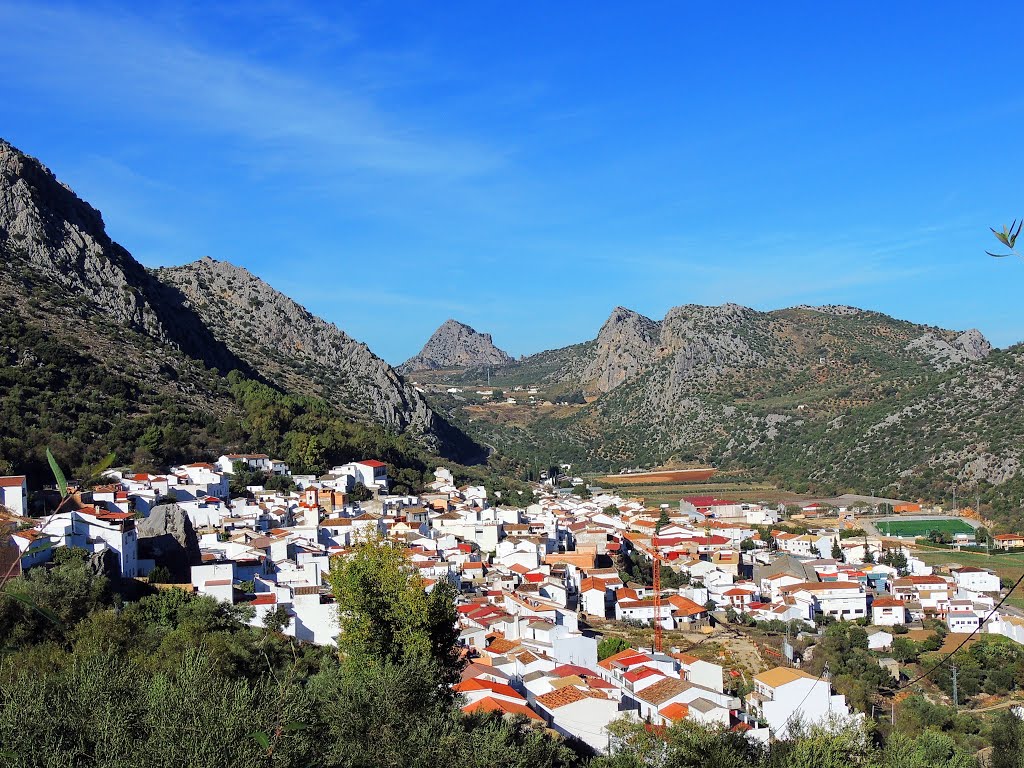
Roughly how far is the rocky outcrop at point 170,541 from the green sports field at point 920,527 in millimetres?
36780

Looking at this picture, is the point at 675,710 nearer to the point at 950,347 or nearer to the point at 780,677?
the point at 780,677

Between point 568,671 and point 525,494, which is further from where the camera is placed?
point 525,494

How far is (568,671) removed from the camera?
66.3 ft

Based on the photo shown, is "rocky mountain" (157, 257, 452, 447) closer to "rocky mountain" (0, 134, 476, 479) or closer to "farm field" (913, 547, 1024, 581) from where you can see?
"rocky mountain" (0, 134, 476, 479)

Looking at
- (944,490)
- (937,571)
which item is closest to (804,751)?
(937,571)

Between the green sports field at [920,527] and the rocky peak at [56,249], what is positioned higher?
the rocky peak at [56,249]

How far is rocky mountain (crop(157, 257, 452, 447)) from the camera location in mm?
67750

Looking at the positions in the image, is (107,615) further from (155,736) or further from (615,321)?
(615,321)

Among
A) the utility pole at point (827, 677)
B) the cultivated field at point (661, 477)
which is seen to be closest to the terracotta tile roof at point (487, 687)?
the utility pole at point (827, 677)

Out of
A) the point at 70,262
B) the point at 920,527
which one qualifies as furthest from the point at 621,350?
the point at 70,262

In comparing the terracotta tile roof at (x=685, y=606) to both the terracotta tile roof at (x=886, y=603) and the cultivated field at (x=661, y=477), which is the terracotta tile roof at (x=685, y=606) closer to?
the terracotta tile roof at (x=886, y=603)

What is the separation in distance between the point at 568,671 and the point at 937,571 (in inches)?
1009

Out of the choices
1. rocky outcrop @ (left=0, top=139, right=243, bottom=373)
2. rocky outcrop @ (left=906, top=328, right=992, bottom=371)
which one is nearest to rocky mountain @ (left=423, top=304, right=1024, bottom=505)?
rocky outcrop @ (left=906, top=328, right=992, bottom=371)

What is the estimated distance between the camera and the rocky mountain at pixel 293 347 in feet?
222
